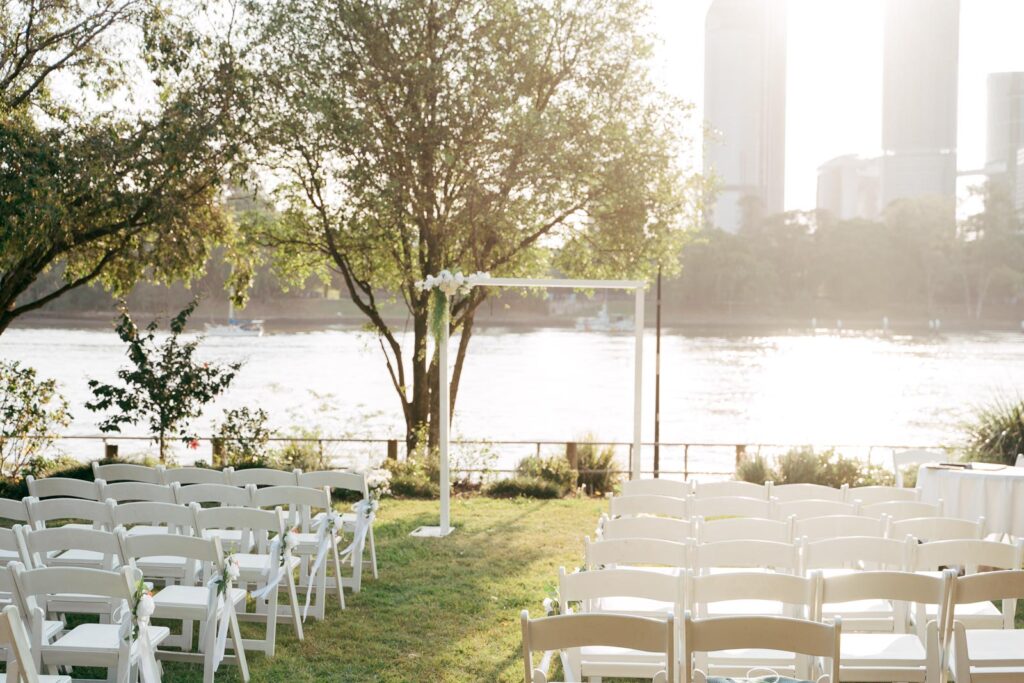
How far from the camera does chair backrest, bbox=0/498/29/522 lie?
6020mm

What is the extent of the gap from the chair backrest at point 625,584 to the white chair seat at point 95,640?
2006 mm

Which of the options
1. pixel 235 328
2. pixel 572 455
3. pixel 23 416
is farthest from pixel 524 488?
pixel 235 328

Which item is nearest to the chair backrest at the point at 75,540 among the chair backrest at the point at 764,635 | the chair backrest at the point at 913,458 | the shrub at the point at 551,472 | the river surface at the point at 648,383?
the chair backrest at the point at 764,635

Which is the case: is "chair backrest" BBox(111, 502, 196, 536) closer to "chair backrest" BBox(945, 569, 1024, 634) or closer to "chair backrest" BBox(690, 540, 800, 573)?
"chair backrest" BBox(690, 540, 800, 573)

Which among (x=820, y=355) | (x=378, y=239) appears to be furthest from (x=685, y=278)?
(x=378, y=239)

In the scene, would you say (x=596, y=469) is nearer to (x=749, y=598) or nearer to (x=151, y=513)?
(x=151, y=513)

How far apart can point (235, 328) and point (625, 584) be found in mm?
62082

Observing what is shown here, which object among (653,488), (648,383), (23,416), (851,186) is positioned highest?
(851,186)

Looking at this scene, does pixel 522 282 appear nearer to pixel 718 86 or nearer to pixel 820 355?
pixel 820 355

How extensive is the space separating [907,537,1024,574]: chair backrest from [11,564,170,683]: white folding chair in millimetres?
3597

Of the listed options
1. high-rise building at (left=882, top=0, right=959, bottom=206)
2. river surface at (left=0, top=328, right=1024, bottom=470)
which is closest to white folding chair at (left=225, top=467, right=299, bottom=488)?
river surface at (left=0, top=328, right=1024, bottom=470)

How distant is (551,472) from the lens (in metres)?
12.7

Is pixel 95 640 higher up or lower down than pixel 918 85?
lower down

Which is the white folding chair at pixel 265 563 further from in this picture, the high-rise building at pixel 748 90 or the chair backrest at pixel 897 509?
the high-rise building at pixel 748 90
